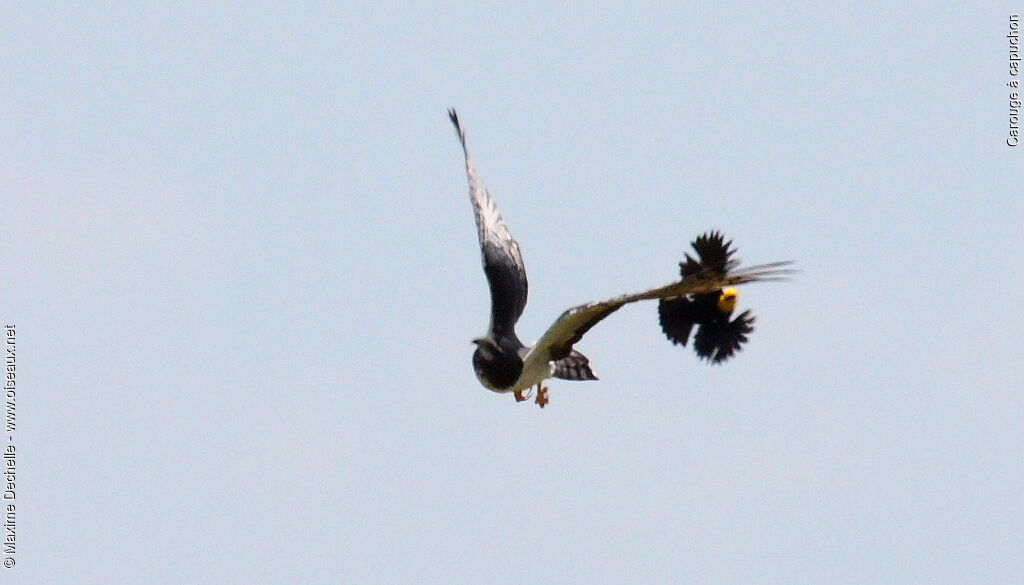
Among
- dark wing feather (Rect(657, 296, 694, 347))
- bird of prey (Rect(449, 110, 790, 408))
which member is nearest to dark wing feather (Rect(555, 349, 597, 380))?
bird of prey (Rect(449, 110, 790, 408))

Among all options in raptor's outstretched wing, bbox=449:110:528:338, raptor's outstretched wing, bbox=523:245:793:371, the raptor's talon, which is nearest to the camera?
raptor's outstretched wing, bbox=523:245:793:371

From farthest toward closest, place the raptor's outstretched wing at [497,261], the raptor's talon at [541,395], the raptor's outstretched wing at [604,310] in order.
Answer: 1. the raptor's outstretched wing at [497,261]
2. the raptor's talon at [541,395]
3. the raptor's outstretched wing at [604,310]

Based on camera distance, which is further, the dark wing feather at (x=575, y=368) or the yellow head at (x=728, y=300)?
the dark wing feather at (x=575, y=368)

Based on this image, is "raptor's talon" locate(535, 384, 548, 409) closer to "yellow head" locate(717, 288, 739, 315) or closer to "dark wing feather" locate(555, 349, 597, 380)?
"dark wing feather" locate(555, 349, 597, 380)

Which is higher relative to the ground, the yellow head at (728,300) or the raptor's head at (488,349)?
the yellow head at (728,300)

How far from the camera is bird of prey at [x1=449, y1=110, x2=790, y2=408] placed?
20547 mm

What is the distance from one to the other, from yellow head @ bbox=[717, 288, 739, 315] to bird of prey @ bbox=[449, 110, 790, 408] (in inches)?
0.5

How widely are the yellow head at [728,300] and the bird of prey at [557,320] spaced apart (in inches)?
0.5

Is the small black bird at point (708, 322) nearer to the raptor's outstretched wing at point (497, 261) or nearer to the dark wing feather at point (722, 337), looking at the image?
the dark wing feather at point (722, 337)

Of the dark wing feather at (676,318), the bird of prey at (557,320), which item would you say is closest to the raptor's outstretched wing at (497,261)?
the bird of prey at (557,320)

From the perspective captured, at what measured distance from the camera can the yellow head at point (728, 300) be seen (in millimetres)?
23047

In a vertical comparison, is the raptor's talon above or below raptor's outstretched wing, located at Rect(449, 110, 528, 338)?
below

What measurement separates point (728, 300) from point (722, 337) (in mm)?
497

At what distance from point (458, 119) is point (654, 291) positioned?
375 inches
